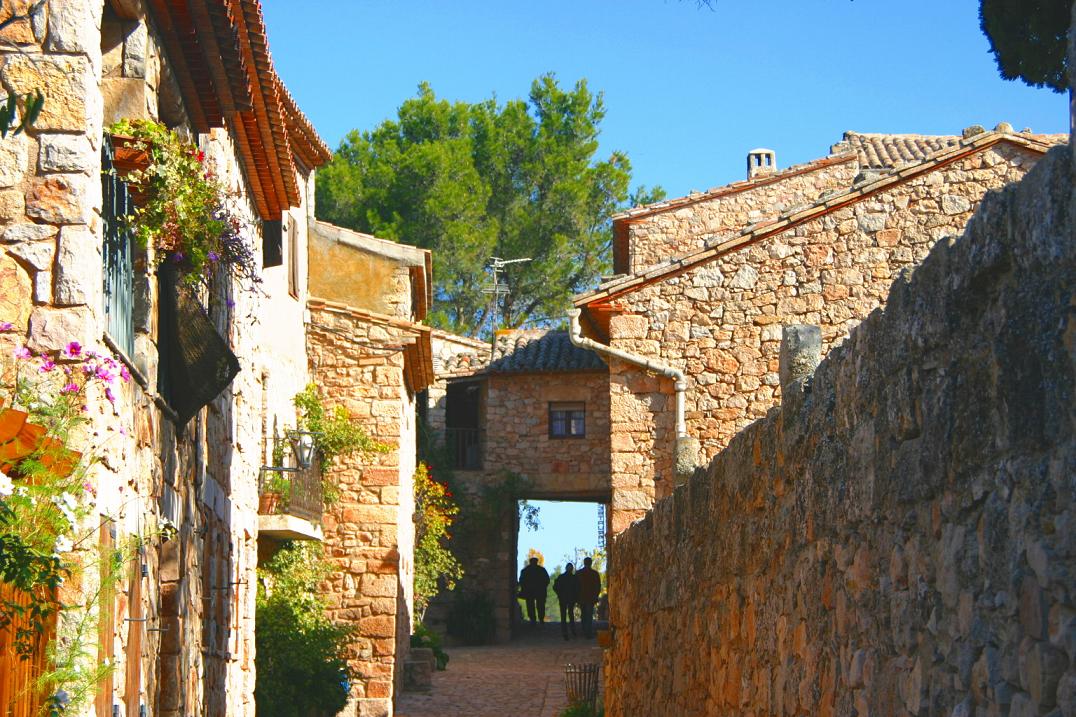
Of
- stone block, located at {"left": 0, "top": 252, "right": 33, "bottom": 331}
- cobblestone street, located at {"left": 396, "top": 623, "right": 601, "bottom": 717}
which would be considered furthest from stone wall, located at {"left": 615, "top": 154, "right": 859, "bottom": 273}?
stone block, located at {"left": 0, "top": 252, "right": 33, "bottom": 331}

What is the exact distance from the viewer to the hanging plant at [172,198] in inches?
298

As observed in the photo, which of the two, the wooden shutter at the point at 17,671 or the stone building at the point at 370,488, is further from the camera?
the stone building at the point at 370,488

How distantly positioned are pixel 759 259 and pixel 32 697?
10.7 m

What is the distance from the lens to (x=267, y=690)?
1562cm

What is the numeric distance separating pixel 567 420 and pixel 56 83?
21724mm

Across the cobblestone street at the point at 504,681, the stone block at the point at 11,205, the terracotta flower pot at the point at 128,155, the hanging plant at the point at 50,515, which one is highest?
the terracotta flower pot at the point at 128,155

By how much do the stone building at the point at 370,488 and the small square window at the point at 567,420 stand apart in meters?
7.26

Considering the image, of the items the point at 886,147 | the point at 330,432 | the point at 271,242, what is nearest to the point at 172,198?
the point at 271,242

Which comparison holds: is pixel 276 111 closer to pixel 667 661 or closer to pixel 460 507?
pixel 667 661

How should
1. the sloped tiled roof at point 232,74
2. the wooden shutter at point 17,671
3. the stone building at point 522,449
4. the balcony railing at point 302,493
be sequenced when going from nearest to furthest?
the wooden shutter at point 17,671
the sloped tiled roof at point 232,74
the balcony railing at point 302,493
the stone building at point 522,449

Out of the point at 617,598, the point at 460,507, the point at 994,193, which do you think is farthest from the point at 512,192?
the point at 994,193

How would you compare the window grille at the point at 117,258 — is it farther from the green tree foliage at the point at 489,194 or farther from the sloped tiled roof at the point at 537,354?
the green tree foliage at the point at 489,194

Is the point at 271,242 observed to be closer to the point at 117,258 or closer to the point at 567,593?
the point at 117,258

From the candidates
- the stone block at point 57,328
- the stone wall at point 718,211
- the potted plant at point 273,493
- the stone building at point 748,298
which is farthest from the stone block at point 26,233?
the stone wall at point 718,211
